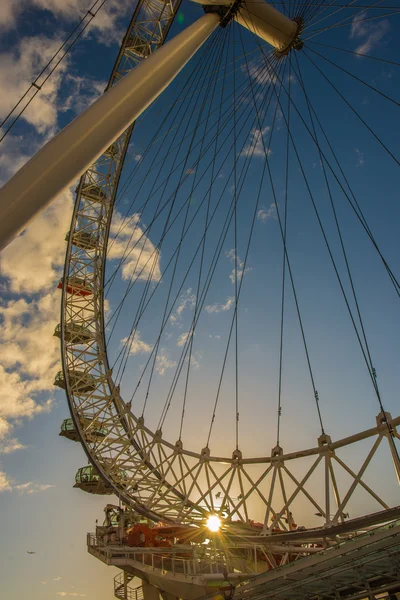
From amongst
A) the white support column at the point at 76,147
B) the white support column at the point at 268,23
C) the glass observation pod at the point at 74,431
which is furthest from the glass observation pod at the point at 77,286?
the white support column at the point at 76,147

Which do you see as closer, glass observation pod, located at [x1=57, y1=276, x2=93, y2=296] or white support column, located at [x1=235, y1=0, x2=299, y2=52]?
white support column, located at [x1=235, y1=0, x2=299, y2=52]

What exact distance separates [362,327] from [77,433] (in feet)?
65.9

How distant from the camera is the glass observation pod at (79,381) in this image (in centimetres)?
2992

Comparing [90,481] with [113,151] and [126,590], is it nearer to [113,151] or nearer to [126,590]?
[126,590]

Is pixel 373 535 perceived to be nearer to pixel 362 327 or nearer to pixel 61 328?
pixel 362 327

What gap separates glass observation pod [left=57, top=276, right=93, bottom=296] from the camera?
30938mm

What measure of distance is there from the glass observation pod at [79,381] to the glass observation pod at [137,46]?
20.3 metres

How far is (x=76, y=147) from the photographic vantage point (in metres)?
7.89

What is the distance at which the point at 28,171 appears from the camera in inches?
289

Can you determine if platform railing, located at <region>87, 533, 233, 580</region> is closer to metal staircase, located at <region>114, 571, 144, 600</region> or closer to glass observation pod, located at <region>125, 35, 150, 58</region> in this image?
metal staircase, located at <region>114, 571, 144, 600</region>

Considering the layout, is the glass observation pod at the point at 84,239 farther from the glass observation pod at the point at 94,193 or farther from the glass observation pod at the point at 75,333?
the glass observation pod at the point at 75,333

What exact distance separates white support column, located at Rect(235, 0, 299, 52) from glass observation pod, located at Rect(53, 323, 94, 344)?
67.7 ft

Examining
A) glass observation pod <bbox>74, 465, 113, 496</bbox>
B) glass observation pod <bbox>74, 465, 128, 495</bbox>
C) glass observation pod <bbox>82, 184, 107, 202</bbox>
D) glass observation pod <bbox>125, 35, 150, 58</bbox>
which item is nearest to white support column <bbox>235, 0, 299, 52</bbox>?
glass observation pod <bbox>125, 35, 150, 58</bbox>

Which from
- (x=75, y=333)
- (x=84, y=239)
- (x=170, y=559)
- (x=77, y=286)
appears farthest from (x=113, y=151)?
(x=170, y=559)
